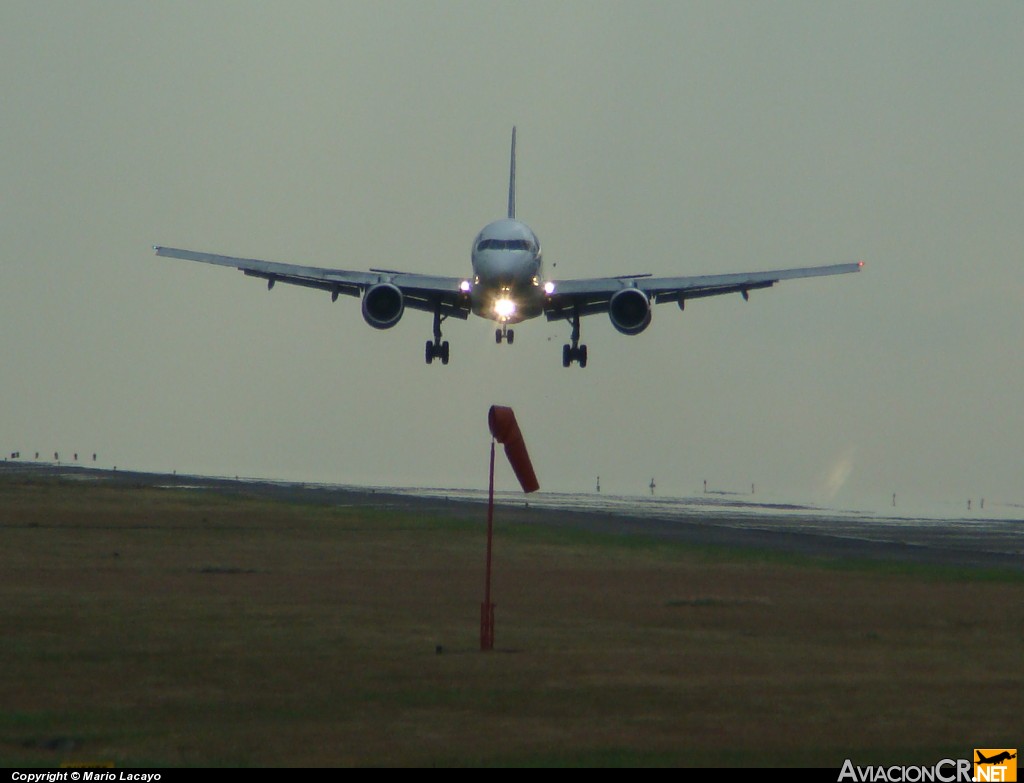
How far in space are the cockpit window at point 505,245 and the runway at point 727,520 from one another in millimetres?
9615

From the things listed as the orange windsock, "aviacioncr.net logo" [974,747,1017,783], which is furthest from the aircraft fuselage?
"aviacioncr.net logo" [974,747,1017,783]

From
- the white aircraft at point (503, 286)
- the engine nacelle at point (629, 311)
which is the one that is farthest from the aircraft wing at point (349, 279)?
the engine nacelle at point (629, 311)

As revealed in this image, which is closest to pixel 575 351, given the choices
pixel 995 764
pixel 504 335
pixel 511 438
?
pixel 504 335

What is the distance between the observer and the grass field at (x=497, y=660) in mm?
15531

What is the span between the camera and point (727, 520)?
6331 cm

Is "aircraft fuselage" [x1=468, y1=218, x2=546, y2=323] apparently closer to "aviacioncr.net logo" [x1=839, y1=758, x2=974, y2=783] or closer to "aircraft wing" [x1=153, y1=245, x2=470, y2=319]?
"aircraft wing" [x1=153, y1=245, x2=470, y2=319]

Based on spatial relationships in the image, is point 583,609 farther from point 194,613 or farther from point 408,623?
point 194,613

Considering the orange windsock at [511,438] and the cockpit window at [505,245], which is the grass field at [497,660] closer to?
the orange windsock at [511,438]

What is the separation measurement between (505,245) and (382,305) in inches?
185

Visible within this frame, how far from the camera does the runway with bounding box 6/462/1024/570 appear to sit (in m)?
47.3

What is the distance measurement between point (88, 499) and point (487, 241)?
886 inches

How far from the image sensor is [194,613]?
26.6 meters

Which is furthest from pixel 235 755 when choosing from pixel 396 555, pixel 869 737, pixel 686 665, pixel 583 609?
pixel 396 555

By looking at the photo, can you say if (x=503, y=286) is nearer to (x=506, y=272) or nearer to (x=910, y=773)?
(x=506, y=272)
